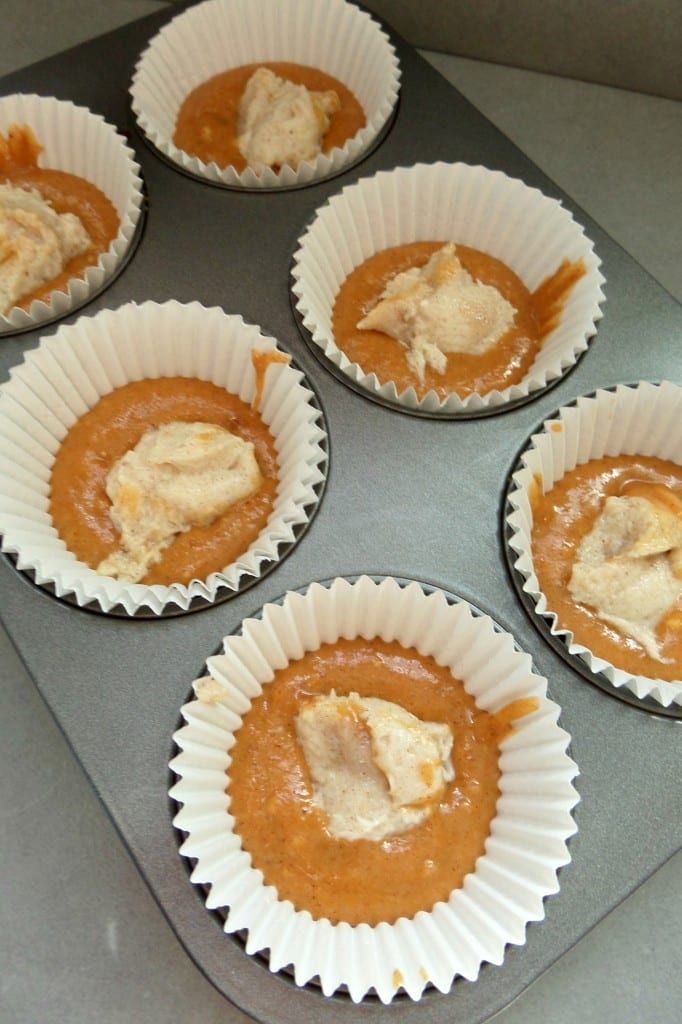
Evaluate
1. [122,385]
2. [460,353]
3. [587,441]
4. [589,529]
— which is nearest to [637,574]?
[589,529]

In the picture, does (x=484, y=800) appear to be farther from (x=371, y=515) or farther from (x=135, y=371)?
(x=135, y=371)

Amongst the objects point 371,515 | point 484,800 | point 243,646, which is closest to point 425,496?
point 371,515

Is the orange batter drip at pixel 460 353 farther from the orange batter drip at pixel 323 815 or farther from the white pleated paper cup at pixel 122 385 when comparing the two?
the orange batter drip at pixel 323 815

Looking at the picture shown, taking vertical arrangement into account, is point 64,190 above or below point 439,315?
below

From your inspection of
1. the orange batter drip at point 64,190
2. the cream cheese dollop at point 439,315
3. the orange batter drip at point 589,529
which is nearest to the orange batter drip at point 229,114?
the orange batter drip at point 64,190

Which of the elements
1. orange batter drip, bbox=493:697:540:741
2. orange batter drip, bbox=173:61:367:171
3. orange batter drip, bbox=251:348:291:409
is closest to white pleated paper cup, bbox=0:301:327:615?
orange batter drip, bbox=251:348:291:409

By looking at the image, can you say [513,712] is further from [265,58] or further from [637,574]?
[265,58]
